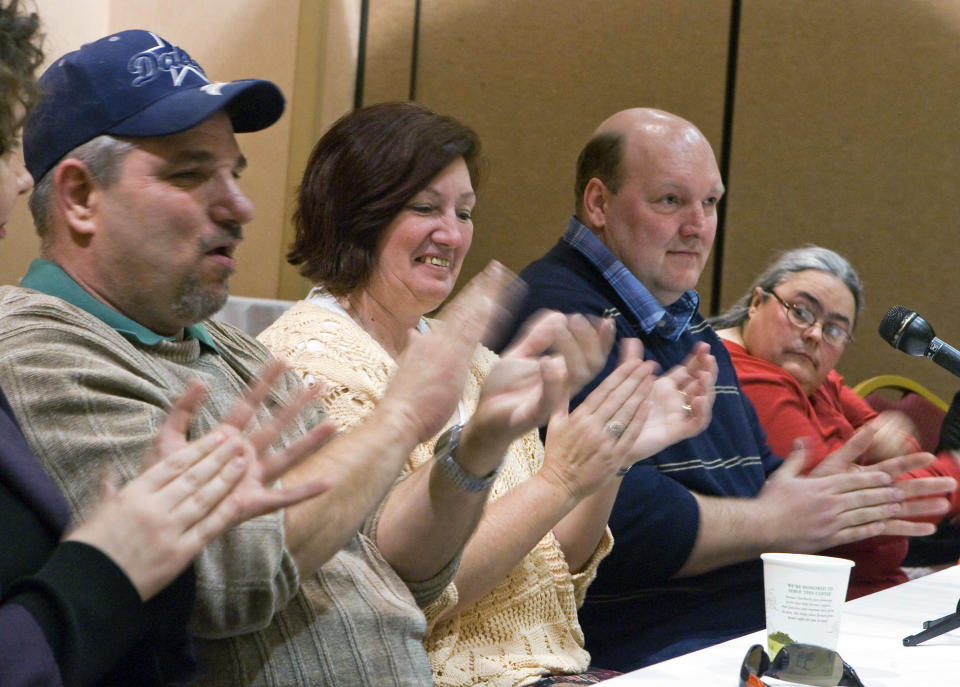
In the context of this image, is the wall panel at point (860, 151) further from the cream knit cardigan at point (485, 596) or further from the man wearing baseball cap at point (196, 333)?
the man wearing baseball cap at point (196, 333)

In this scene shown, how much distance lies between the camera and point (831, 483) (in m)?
2.08

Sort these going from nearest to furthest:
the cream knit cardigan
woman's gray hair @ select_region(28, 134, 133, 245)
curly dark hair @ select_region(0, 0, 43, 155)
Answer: curly dark hair @ select_region(0, 0, 43, 155) → woman's gray hair @ select_region(28, 134, 133, 245) → the cream knit cardigan

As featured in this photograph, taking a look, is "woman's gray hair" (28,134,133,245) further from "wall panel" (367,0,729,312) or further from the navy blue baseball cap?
"wall panel" (367,0,729,312)

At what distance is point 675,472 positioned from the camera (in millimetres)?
2098

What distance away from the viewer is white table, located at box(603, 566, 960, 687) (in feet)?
3.73

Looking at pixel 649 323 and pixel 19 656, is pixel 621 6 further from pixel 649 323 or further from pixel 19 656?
pixel 19 656

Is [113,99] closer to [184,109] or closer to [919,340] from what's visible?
[184,109]

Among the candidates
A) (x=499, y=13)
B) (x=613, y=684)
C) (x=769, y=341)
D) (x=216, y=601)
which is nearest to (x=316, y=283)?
(x=216, y=601)

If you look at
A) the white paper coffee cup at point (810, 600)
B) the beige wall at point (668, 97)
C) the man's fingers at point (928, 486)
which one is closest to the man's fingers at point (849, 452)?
the man's fingers at point (928, 486)

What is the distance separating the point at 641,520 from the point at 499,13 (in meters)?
3.08

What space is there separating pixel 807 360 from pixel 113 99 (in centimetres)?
211


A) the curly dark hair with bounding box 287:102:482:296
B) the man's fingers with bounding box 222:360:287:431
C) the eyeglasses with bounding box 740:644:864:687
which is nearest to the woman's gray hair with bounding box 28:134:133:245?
the man's fingers with bounding box 222:360:287:431

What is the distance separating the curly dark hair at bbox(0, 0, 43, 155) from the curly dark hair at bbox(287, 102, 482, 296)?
0.84 metres

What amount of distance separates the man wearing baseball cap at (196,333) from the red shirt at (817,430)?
1.47 m
